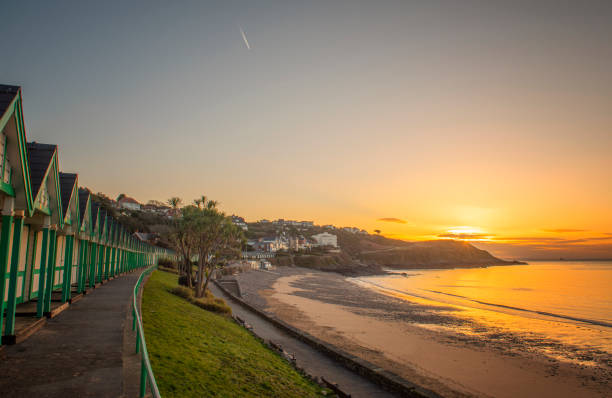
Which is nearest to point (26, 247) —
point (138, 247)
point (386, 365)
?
point (386, 365)

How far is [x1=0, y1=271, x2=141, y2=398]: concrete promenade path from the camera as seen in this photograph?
607 cm

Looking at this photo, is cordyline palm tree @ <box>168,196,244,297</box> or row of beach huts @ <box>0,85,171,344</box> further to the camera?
cordyline palm tree @ <box>168,196,244,297</box>

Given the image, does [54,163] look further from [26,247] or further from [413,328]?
[413,328]

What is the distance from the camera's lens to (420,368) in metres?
15.9

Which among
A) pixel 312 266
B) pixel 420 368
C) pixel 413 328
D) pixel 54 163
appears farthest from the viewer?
pixel 312 266

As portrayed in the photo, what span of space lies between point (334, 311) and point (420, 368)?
1509 cm

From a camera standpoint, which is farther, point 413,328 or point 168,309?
point 413,328

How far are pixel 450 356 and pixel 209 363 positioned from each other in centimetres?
1275

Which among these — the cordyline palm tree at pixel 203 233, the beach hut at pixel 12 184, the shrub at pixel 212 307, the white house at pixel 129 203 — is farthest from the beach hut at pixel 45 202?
the white house at pixel 129 203

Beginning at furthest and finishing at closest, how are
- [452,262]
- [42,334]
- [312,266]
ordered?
[452,262], [312,266], [42,334]

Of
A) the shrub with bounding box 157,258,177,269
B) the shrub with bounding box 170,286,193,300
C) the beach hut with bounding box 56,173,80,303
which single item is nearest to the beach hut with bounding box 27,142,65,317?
the beach hut with bounding box 56,173,80,303

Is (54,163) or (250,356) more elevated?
(54,163)

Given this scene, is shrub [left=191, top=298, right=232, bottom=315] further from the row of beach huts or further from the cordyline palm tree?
the row of beach huts

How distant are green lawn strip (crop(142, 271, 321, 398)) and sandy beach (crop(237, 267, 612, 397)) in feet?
17.3
